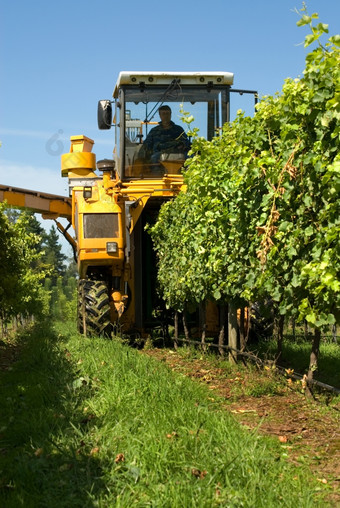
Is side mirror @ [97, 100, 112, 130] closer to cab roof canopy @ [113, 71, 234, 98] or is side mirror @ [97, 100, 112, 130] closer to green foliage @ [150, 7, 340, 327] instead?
cab roof canopy @ [113, 71, 234, 98]

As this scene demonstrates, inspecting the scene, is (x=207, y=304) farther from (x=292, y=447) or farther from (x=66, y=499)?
(x=66, y=499)

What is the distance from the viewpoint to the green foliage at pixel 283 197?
16.9 ft

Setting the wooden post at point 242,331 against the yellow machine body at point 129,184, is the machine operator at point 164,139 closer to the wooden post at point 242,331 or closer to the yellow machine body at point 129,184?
the yellow machine body at point 129,184

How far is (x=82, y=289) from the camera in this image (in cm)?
1212

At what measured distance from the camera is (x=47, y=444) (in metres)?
5.44

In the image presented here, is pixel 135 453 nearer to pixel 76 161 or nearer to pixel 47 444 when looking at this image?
pixel 47 444

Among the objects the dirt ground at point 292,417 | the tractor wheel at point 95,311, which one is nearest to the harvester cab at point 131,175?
the tractor wheel at point 95,311

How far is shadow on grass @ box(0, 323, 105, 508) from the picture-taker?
451 cm

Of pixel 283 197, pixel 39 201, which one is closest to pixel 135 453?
pixel 283 197

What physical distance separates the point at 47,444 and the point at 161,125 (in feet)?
24.1

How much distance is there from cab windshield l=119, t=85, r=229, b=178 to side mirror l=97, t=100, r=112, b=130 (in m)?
0.64

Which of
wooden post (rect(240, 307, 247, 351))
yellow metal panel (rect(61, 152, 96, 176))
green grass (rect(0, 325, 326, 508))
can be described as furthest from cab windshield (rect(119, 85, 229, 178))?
green grass (rect(0, 325, 326, 508))

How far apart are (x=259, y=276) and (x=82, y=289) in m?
5.31

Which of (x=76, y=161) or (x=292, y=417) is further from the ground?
(x=76, y=161)
